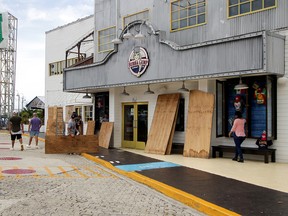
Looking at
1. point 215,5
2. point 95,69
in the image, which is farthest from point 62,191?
point 95,69

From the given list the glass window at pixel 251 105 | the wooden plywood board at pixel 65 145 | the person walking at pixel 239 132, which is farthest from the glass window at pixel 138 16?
the person walking at pixel 239 132

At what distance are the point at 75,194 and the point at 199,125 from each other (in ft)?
22.9

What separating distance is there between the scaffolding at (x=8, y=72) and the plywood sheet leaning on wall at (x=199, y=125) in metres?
27.1

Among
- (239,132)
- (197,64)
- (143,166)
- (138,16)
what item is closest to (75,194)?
(143,166)

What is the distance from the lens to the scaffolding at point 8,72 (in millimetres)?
37062

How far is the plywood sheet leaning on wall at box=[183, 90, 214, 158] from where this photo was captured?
44.3 feet

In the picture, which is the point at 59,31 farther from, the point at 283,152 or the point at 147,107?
the point at 283,152

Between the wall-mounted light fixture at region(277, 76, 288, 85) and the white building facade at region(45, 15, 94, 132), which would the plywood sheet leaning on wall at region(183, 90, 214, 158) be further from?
the white building facade at region(45, 15, 94, 132)

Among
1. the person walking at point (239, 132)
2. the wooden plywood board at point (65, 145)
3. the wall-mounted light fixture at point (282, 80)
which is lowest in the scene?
the wooden plywood board at point (65, 145)

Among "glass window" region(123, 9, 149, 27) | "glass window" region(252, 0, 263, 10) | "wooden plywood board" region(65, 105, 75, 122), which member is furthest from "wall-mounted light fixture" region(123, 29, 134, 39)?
"wooden plywood board" region(65, 105, 75, 122)

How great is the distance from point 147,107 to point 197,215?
1072 cm

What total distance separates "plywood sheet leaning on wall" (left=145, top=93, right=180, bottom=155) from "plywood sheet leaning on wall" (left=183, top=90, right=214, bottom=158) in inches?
40.0

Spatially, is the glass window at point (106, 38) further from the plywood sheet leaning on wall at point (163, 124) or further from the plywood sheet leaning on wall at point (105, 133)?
the plywood sheet leaning on wall at point (163, 124)

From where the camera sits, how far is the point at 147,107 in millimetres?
17016
